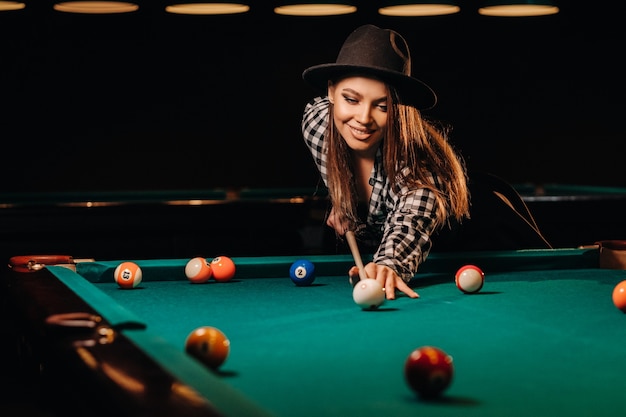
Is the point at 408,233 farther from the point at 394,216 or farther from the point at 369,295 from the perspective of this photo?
the point at 369,295

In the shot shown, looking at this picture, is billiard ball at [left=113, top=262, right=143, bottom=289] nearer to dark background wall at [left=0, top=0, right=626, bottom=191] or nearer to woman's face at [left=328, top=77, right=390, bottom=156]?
woman's face at [left=328, top=77, right=390, bottom=156]

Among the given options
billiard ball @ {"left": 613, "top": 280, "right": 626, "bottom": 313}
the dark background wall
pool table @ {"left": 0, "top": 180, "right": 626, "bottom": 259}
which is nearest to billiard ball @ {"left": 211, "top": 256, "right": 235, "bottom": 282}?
billiard ball @ {"left": 613, "top": 280, "right": 626, "bottom": 313}

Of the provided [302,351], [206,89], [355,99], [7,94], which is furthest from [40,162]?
[302,351]

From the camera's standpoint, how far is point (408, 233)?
3135 mm

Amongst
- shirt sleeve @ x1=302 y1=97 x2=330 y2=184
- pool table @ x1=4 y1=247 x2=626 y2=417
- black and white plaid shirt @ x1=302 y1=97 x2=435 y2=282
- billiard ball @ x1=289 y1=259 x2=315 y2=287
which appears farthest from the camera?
shirt sleeve @ x1=302 y1=97 x2=330 y2=184

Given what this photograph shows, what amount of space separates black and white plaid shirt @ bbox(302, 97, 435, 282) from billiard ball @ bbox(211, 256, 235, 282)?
18.0 inches

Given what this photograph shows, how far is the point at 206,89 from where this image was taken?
8680 millimetres

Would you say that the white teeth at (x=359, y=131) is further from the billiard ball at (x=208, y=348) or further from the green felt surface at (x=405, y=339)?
the billiard ball at (x=208, y=348)

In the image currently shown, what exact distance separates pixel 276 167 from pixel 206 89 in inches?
37.6

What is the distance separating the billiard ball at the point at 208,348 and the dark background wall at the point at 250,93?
22.8 ft

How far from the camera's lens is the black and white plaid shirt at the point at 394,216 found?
302 cm

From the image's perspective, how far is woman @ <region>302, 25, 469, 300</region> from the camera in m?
3.23

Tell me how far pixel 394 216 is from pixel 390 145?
247 millimetres

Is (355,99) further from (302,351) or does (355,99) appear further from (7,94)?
(7,94)
